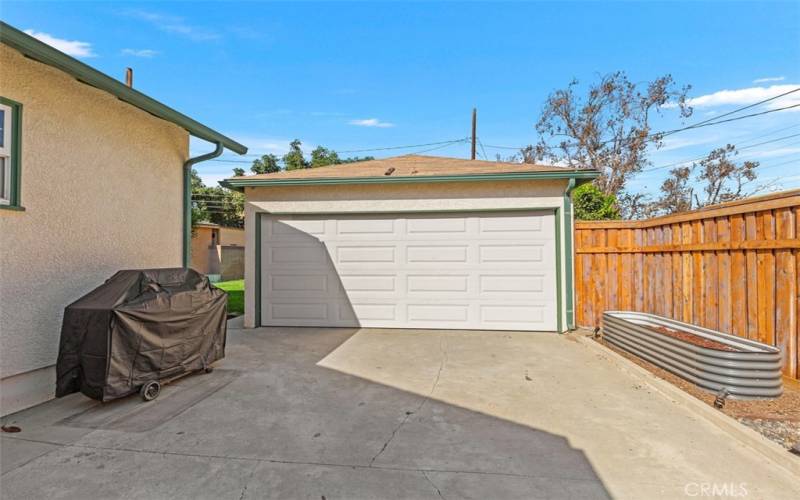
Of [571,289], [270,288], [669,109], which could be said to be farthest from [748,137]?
[270,288]

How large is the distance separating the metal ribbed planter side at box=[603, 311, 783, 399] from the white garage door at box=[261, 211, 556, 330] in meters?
2.13

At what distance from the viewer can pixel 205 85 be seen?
11.7 metres

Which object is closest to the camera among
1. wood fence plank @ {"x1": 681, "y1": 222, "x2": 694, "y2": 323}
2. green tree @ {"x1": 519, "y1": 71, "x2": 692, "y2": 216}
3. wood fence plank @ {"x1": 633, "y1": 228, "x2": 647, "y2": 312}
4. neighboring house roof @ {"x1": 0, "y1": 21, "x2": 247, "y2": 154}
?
neighboring house roof @ {"x1": 0, "y1": 21, "x2": 247, "y2": 154}

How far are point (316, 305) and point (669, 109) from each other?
754 inches

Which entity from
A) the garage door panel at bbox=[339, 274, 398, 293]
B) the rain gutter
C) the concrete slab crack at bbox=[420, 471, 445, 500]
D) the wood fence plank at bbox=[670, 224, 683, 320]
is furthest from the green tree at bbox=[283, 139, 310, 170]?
the concrete slab crack at bbox=[420, 471, 445, 500]

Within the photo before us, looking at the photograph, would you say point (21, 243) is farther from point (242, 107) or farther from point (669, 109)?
point (669, 109)

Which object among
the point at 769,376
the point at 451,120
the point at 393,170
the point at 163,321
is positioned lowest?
the point at 769,376

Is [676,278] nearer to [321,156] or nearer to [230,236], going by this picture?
[230,236]

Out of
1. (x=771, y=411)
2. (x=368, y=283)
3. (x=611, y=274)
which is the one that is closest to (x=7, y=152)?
(x=368, y=283)

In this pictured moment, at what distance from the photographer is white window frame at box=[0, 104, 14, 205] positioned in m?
3.40

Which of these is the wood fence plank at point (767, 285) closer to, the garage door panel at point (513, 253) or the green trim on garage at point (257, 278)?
the garage door panel at point (513, 253)

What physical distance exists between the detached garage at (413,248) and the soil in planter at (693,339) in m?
1.91

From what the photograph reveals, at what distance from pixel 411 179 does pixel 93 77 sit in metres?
4.55

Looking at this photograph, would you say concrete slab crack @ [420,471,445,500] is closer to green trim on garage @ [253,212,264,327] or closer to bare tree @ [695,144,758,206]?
green trim on garage @ [253,212,264,327]
